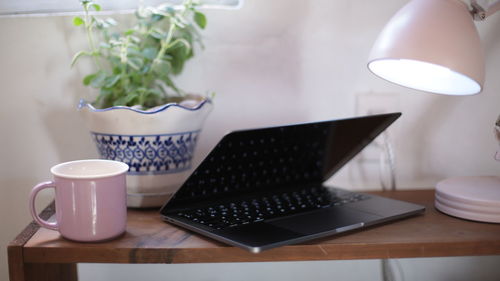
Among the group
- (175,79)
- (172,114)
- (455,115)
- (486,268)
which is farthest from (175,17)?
(486,268)

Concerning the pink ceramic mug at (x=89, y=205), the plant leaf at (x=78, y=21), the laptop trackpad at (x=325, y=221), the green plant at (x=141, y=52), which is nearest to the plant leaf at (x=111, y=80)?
the green plant at (x=141, y=52)

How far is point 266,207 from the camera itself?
2.67ft

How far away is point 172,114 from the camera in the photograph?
2.62 feet

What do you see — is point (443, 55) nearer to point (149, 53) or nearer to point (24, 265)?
point (149, 53)

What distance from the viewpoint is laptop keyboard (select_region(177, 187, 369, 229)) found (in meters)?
0.75

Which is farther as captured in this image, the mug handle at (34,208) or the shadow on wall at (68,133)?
the shadow on wall at (68,133)

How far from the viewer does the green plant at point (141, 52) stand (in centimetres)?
88

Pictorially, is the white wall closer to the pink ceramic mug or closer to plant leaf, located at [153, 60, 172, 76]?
plant leaf, located at [153, 60, 172, 76]

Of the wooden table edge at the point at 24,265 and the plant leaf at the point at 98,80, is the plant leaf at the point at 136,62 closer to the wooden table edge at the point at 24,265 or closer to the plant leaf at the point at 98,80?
the plant leaf at the point at 98,80

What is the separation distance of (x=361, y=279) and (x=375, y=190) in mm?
201

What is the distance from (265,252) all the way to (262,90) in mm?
411

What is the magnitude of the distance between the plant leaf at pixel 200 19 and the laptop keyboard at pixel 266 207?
12.6 inches

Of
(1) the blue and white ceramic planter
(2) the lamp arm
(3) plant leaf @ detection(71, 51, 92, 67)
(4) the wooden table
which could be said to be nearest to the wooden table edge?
→ (4) the wooden table

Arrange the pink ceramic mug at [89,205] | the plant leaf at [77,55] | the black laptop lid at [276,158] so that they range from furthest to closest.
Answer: the plant leaf at [77,55]
the black laptop lid at [276,158]
the pink ceramic mug at [89,205]
